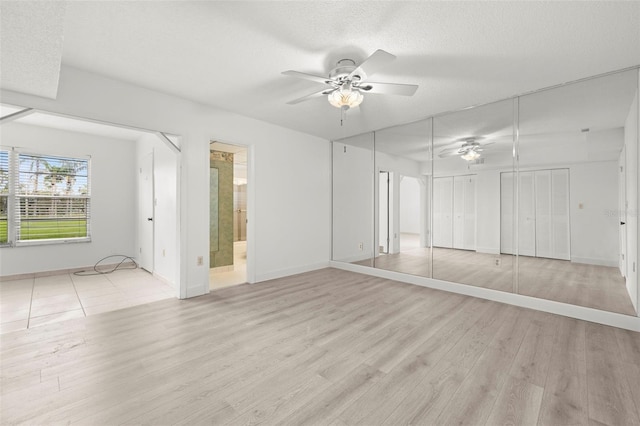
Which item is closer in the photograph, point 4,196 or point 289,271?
point 4,196

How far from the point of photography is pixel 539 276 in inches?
136

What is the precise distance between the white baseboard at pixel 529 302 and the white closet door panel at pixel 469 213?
688 millimetres

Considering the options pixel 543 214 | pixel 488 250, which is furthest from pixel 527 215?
pixel 488 250

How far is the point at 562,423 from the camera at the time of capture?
4.98 ft

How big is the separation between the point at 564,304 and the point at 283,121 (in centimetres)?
434

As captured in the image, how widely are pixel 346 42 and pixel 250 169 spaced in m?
2.55

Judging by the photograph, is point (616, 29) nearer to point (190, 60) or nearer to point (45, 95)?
point (190, 60)

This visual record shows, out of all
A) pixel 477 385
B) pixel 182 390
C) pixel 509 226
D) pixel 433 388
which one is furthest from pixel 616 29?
pixel 182 390

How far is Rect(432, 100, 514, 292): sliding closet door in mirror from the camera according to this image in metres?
3.66

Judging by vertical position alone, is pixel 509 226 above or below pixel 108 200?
below

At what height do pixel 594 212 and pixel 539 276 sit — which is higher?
pixel 594 212

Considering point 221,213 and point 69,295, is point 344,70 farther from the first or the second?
point 69,295

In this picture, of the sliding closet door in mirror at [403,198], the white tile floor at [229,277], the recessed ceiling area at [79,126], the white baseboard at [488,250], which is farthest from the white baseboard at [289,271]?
the recessed ceiling area at [79,126]

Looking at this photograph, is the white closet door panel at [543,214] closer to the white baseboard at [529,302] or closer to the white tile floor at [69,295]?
the white baseboard at [529,302]
